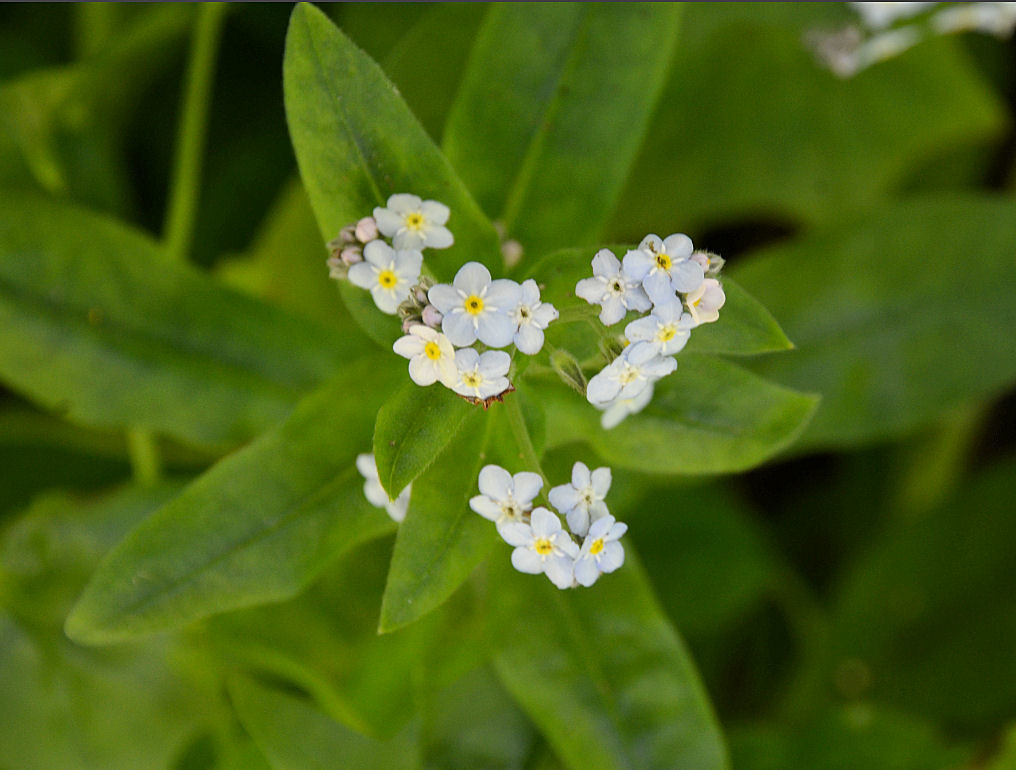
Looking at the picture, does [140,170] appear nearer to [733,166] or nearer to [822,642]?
[733,166]

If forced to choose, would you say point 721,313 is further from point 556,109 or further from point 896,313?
point 896,313

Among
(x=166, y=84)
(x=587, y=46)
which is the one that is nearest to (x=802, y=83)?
(x=587, y=46)

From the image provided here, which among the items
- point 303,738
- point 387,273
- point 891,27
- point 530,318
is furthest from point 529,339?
point 891,27

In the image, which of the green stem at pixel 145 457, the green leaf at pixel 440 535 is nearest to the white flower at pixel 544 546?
the green leaf at pixel 440 535

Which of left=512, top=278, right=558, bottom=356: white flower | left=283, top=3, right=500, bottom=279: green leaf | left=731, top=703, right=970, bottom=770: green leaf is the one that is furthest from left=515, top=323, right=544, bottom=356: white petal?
left=731, top=703, right=970, bottom=770: green leaf

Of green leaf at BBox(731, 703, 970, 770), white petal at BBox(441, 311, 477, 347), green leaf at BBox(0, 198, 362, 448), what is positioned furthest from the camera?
green leaf at BBox(731, 703, 970, 770)

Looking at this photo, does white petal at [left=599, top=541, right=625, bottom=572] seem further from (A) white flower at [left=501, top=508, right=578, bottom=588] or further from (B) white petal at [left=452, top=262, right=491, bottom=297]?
(B) white petal at [left=452, top=262, right=491, bottom=297]

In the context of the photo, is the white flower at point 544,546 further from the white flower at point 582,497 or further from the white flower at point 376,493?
the white flower at point 376,493
